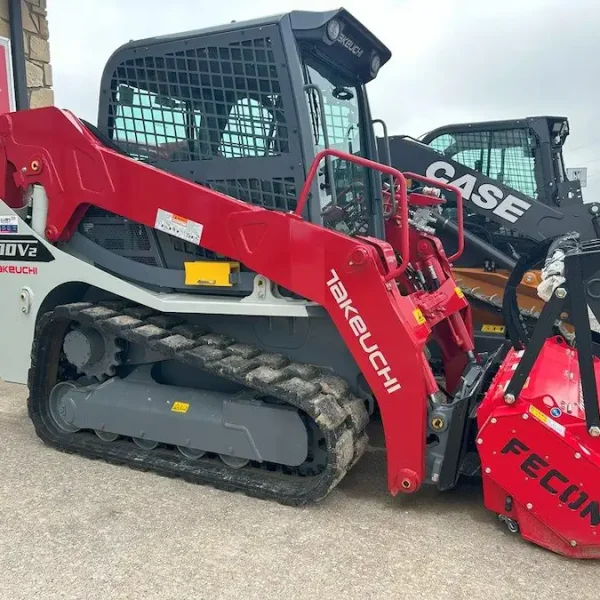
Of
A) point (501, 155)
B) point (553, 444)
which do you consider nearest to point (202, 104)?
point (553, 444)

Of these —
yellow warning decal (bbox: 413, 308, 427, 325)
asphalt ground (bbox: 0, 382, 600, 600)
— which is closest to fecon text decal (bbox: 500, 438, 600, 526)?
asphalt ground (bbox: 0, 382, 600, 600)

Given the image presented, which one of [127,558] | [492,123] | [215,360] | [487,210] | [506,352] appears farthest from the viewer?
[492,123]

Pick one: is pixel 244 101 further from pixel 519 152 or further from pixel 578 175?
pixel 578 175

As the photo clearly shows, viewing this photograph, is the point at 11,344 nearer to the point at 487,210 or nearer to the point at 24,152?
the point at 24,152

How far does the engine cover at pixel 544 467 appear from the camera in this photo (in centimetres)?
259

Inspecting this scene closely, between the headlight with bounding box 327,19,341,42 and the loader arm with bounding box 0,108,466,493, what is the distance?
0.73 metres

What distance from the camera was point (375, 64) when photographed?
12.8ft

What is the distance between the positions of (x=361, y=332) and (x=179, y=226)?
1143 mm

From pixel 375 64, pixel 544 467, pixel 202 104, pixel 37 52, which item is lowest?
pixel 544 467

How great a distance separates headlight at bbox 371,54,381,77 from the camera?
152 inches

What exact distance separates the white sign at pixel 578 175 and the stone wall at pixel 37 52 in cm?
613

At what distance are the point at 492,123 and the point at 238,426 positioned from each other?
4.88 m

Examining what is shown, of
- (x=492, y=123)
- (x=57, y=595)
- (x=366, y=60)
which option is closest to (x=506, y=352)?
(x=366, y=60)

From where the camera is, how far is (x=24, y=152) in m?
3.76
